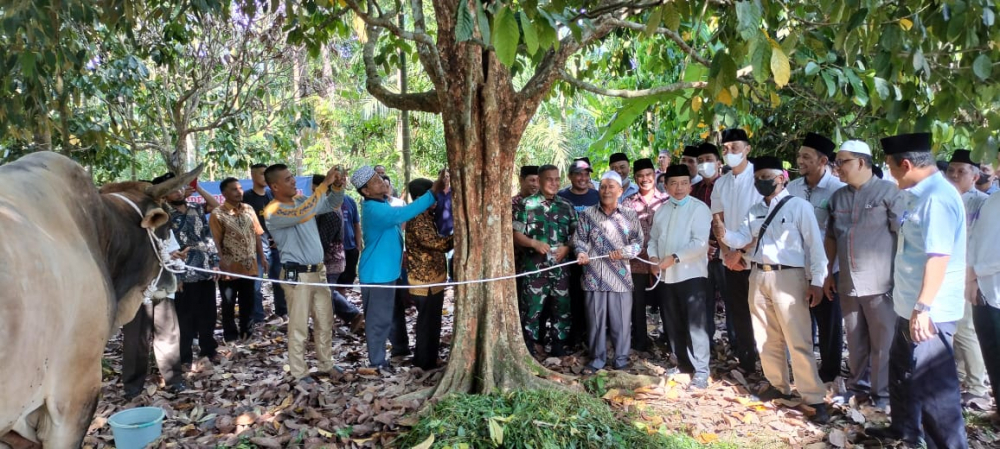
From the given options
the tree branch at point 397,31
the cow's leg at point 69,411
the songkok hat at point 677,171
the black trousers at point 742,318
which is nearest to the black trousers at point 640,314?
the black trousers at point 742,318

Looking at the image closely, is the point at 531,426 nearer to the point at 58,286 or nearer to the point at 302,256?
the point at 58,286

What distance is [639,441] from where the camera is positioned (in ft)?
14.2

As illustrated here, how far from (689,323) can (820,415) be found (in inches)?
49.4

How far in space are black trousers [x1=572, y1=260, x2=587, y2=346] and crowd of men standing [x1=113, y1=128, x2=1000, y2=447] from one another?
0.05ft

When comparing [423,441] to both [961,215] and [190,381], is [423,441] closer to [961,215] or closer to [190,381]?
[190,381]

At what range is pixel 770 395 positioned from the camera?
539 centimetres

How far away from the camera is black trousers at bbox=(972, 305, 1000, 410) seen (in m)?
4.86

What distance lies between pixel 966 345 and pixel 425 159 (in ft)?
42.5

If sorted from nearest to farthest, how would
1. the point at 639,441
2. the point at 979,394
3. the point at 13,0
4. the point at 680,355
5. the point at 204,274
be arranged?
the point at 639,441
the point at 13,0
the point at 979,394
the point at 680,355
the point at 204,274

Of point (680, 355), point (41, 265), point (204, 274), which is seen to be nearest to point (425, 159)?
point (204, 274)

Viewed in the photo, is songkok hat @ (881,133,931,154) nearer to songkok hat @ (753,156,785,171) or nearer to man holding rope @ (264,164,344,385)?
songkok hat @ (753,156,785,171)

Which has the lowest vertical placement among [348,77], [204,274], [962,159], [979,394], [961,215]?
[979,394]

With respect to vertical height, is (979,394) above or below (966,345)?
below

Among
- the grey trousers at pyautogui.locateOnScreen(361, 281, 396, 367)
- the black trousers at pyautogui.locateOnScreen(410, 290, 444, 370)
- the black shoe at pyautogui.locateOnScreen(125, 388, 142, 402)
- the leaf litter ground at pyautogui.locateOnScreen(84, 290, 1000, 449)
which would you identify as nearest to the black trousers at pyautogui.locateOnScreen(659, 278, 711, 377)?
the leaf litter ground at pyautogui.locateOnScreen(84, 290, 1000, 449)
